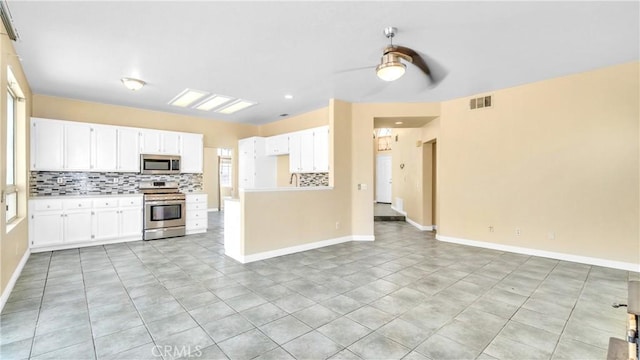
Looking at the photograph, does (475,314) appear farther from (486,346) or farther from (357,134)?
(357,134)

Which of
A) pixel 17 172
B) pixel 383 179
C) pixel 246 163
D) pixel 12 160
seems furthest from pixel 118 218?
pixel 383 179

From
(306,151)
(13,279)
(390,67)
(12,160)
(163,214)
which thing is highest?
(390,67)

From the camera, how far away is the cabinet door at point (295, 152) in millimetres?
6215

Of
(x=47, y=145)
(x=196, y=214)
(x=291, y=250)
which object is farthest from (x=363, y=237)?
(x=47, y=145)

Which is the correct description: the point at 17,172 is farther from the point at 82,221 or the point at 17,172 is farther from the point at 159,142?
the point at 159,142

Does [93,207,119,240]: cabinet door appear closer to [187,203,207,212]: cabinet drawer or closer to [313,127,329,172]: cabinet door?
[187,203,207,212]: cabinet drawer

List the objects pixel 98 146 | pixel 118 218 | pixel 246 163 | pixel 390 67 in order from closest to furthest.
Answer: pixel 390 67
pixel 118 218
pixel 98 146
pixel 246 163

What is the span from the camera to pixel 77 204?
4973 mm

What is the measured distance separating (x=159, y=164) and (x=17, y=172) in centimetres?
223

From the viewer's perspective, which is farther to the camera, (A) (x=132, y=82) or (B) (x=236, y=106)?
(B) (x=236, y=106)

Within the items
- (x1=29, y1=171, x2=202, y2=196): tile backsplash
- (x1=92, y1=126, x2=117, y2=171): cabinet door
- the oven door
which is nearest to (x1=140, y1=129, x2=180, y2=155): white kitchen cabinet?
(x1=92, y1=126, x2=117, y2=171): cabinet door

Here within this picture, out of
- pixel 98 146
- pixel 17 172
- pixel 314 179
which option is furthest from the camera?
pixel 314 179

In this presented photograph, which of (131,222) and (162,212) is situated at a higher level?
(162,212)

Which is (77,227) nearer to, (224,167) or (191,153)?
(191,153)
